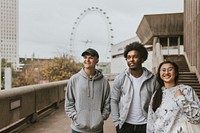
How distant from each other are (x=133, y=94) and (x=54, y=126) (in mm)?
4144

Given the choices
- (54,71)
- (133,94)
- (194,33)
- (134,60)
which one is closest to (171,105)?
(133,94)

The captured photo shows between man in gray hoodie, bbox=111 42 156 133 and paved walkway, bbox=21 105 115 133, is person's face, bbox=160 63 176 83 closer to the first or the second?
man in gray hoodie, bbox=111 42 156 133

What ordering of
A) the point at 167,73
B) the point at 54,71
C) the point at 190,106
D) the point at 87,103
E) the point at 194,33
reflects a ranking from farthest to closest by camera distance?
1. the point at 54,71
2. the point at 194,33
3. the point at 87,103
4. the point at 167,73
5. the point at 190,106

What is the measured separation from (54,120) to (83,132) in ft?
14.6

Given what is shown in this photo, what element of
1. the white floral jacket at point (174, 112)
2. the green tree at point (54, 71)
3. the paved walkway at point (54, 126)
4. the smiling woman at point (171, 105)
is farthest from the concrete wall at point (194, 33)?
the white floral jacket at point (174, 112)

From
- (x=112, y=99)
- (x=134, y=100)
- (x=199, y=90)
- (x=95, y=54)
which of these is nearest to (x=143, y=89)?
(x=134, y=100)

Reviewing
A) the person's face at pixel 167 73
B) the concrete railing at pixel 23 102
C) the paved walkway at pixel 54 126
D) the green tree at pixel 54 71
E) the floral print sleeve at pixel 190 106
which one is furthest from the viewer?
the green tree at pixel 54 71

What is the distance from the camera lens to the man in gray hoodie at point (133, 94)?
2.51m

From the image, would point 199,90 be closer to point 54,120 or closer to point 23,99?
point 54,120

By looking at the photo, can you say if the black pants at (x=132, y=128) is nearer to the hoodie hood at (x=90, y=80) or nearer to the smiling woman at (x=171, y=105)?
the smiling woman at (x=171, y=105)

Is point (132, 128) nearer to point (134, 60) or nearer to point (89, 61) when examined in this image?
point (134, 60)

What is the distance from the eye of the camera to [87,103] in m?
2.66

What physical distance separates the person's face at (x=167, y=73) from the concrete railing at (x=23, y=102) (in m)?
3.32

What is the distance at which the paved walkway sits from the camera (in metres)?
5.76
